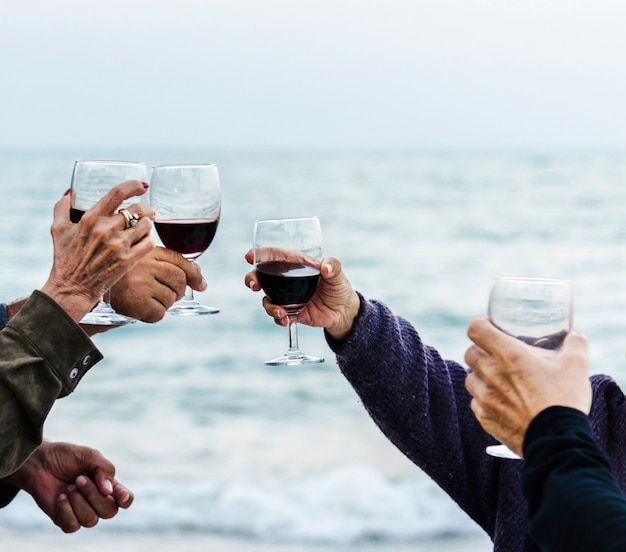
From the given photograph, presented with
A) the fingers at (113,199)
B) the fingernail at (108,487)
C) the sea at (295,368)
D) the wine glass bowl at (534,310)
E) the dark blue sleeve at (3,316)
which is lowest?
the sea at (295,368)

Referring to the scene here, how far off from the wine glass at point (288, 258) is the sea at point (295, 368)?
464 cm

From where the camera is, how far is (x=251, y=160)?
88.8ft

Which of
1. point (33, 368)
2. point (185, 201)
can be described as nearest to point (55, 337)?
point (33, 368)

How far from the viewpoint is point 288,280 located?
209 cm

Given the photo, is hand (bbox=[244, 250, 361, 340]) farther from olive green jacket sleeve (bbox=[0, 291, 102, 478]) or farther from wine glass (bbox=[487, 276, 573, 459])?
wine glass (bbox=[487, 276, 573, 459])

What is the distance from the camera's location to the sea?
23.2 feet

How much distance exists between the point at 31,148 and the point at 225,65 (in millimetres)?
5871

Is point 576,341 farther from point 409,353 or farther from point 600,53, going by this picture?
point 600,53

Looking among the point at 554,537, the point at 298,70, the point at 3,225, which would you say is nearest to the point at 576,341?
the point at 554,537

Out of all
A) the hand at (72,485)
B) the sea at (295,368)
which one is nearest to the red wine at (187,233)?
the hand at (72,485)

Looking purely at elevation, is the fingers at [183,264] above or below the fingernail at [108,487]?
above

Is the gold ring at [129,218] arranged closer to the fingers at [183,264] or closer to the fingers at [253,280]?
the fingers at [183,264]

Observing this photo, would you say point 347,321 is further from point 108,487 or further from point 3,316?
point 3,316

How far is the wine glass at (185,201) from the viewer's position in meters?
2.11
